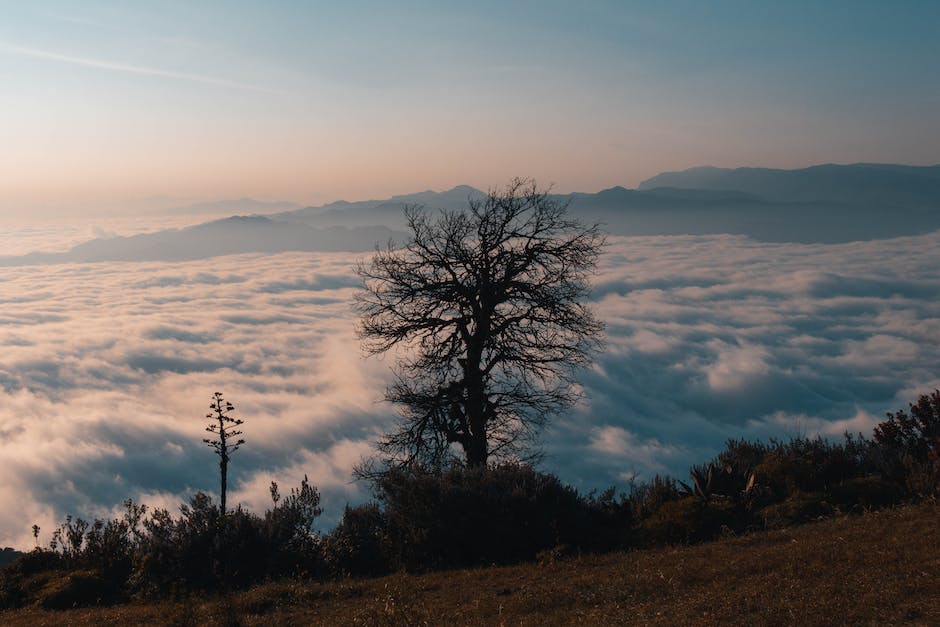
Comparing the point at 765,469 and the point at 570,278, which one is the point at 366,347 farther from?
the point at 765,469

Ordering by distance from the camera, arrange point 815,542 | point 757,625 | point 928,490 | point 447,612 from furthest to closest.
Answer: point 928,490 < point 815,542 < point 447,612 < point 757,625

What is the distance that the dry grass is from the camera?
264 inches

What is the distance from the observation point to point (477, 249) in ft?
64.5

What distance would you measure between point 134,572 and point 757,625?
10.4 metres

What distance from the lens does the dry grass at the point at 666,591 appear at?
6695 millimetres

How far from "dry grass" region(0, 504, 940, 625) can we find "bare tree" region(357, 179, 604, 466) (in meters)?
9.24

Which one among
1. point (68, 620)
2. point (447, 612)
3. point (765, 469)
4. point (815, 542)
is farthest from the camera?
point (765, 469)

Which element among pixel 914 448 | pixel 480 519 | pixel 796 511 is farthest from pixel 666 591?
pixel 914 448

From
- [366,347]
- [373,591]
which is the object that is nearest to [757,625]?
[373,591]

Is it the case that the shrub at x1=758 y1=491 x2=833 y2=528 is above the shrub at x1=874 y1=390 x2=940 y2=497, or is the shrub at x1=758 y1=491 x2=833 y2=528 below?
below

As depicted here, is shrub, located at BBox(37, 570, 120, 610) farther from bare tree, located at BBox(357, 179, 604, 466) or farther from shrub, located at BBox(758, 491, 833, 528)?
shrub, located at BBox(758, 491, 833, 528)

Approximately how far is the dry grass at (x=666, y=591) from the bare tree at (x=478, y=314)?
30.3 ft

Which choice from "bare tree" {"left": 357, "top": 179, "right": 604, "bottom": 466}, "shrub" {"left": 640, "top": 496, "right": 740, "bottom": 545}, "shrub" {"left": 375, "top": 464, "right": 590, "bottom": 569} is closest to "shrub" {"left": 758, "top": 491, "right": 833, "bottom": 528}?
"shrub" {"left": 640, "top": 496, "right": 740, "bottom": 545}

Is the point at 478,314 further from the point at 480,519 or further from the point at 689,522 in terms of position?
the point at 689,522
